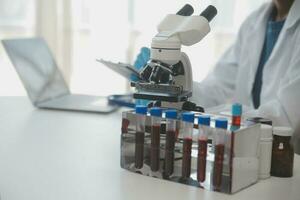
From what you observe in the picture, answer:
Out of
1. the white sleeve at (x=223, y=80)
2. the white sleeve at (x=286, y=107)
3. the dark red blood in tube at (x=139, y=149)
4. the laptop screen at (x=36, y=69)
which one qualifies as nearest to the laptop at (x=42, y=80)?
the laptop screen at (x=36, y=69)

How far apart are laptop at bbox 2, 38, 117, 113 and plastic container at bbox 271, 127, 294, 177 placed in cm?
77

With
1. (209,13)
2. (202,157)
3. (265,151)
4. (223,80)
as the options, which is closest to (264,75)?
(223,80)

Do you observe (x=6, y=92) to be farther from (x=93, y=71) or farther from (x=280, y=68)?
(x=280, y=68)

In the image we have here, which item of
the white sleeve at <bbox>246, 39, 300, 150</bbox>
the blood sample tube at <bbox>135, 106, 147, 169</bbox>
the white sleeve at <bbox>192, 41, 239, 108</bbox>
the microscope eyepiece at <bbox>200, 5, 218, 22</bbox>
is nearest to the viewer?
the blood sample tube at <bbox>135, 106, 147, 169</bbox>

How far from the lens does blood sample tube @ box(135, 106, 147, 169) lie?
1.14 m

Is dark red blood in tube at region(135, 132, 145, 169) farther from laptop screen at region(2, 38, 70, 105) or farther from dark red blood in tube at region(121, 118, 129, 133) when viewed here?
laptop screen at region(2, 38, 70, 105)

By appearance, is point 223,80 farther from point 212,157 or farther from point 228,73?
point 212,157

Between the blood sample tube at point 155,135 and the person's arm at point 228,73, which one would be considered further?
the person's arm at point 228,73

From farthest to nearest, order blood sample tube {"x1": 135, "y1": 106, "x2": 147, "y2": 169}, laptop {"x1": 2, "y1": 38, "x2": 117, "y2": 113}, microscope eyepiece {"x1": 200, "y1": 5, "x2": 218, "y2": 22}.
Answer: laptop {"x1": 2, "y1": 38, "x2": 117, "y2": 113}
microscope eyepiece {"x1": 200, "y1": 5, "x2": 218, "y2": 22}
blood sample tube {"x1": 135, "y1": 106, "x2": 147, "y2": 169}

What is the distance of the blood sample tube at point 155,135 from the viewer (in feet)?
3.65

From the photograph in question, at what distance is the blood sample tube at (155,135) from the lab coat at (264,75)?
37cm

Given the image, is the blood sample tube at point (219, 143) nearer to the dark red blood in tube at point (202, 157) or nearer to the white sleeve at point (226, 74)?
the dark red blood in tube at point (202, 157)

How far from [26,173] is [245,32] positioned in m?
1.26

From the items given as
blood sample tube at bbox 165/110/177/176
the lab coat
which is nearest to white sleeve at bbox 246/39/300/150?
the lab coat
